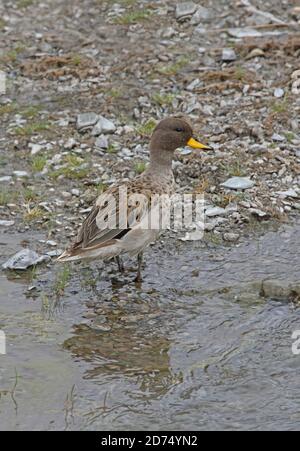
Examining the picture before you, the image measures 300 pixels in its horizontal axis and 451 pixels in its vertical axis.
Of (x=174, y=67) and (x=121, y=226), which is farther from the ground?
(x=174, y=67)

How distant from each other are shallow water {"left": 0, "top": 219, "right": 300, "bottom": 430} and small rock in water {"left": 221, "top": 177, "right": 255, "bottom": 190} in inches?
29.2

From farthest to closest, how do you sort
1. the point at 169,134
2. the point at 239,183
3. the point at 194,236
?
the point at 239,183 < the point at 194,236 < the point at 169,134

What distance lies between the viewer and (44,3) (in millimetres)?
13023

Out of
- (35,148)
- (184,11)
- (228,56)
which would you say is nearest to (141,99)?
(228,56)

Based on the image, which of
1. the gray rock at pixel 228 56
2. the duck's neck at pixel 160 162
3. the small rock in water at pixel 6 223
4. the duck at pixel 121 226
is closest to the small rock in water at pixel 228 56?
the gray rock at pixel 228 56

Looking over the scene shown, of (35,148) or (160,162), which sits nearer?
(160,162)

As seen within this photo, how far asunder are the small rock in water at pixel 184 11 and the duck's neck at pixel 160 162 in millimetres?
4253

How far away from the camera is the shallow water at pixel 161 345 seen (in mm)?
6309

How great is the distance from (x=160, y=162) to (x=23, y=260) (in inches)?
59.1

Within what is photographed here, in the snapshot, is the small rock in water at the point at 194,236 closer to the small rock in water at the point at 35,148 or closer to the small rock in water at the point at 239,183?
the small rock in water at the point at 239,183

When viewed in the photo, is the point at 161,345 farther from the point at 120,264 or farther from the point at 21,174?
the point at 21,174

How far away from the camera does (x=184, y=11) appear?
12.4 metres

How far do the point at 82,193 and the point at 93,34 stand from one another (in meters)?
3.46

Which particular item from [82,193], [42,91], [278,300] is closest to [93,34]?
[42,91]
